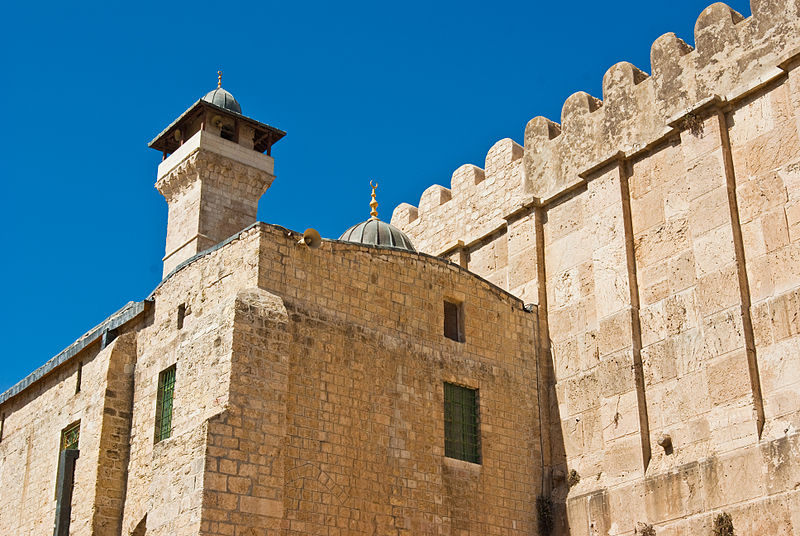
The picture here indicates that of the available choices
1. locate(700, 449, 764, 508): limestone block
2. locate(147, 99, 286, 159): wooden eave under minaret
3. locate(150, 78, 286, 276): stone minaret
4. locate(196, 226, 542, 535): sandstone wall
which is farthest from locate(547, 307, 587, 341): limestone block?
locate(147, 99, 286, 159): wooden eave under minaret

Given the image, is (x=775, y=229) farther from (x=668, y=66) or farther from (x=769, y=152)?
(x=668, y=66)

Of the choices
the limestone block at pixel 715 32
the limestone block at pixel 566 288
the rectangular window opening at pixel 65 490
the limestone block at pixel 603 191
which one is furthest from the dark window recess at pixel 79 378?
the limestone block at pixel 715 32

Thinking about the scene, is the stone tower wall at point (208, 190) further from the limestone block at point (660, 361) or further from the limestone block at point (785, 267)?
the limestone block at point (785, 267)

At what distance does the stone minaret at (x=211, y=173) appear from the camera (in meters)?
24.6

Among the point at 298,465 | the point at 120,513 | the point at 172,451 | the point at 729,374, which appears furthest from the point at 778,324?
A: the point at 120,513

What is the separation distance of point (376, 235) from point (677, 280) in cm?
570

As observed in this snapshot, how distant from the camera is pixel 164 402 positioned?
15.0m

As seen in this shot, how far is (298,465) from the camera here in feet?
43.3

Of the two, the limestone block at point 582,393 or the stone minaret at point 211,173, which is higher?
the stone minaret at point 211,173

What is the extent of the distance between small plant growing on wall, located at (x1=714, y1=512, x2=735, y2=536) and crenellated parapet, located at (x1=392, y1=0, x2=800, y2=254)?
5.98 m

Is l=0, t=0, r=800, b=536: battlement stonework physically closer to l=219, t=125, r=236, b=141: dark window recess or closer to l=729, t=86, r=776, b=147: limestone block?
l=729, t=86, r=776, b=147: limestone block

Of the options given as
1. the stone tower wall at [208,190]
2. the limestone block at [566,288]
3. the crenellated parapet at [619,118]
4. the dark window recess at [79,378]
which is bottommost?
the dark window recess at [79,378]

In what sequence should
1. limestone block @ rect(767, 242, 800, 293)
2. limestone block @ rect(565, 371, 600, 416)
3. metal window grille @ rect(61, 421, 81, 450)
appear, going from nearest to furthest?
limestone block @ rect(767, 242, 800, 293)
limestone block @ rect(565, 371, 600, 416)
metal window grille @ rect(61, 421, 81, 450)

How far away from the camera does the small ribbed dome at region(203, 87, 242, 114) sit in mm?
26094
